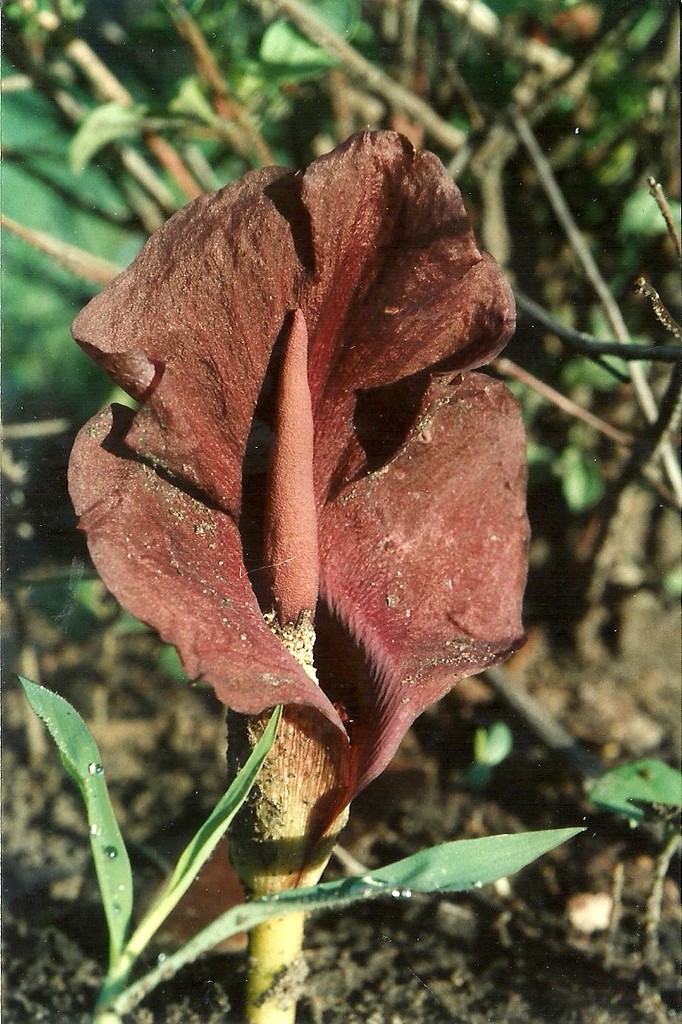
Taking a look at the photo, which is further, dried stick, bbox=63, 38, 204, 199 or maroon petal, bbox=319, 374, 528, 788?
dried stick, bbox=63, 38, 204, 199

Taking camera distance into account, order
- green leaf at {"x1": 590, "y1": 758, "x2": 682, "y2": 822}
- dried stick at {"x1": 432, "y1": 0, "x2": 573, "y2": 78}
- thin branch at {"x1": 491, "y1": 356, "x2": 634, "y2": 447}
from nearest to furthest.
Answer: green leaf at {"x1": 590, "y1": 758, "x2": 682, "y2": 822}, thin branch at {"x1": 491, "y1": 356, "x2": 634, "y2": 447}, dried stick at {"x1": 432, "y1": 0, "x2": 573, "y2": 78}

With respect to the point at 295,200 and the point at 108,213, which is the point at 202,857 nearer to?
the point at 295,200

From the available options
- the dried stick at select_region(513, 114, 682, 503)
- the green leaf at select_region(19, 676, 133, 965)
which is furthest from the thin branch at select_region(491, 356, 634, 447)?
the green leaf at select_region(19, 676, 133, 965)

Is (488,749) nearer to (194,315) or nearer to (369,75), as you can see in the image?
Answer: (194,315)

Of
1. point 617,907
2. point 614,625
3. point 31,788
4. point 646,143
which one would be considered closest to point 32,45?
point 646,143

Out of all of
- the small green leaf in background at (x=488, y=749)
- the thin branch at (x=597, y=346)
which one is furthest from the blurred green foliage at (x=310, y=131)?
the small green leaf in background at (x=488, y=749)

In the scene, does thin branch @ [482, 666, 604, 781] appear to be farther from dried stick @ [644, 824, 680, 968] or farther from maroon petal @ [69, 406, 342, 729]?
maroon petal @ [69, 406, 342, 729]
